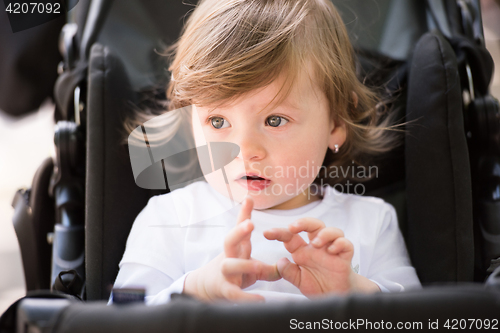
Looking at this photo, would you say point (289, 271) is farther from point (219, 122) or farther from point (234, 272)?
point (219, 122)

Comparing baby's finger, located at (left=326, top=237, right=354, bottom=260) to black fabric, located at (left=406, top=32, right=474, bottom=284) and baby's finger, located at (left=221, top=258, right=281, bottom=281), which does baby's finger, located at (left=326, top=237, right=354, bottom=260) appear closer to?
baby's finger, located at (left=221, top=258, right=281, bottom=281)

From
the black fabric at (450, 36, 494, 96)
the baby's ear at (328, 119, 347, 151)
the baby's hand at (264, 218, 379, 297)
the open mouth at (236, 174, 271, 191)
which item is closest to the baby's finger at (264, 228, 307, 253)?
the baby's hand at (264, 218, 379, 297)

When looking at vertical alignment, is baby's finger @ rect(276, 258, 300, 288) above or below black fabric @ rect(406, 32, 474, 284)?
below

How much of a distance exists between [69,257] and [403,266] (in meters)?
0.58

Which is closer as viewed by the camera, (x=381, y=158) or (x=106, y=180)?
(x=106, y=180)

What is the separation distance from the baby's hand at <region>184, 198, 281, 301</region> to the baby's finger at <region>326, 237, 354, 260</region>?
89mm

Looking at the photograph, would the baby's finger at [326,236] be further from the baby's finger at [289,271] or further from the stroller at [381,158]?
the stroller at [381,158]

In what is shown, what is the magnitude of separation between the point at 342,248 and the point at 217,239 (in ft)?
0.77

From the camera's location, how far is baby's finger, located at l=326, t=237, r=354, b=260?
0.61 meters

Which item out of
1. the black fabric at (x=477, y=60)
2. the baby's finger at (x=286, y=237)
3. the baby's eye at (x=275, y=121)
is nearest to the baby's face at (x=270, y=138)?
the baby's eye at (x=275, y=121)

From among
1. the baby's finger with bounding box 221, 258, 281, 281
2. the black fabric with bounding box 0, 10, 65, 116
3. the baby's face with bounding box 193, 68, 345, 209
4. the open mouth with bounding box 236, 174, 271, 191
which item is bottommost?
the baby's finger with bounding box 221, 258, 281, 281

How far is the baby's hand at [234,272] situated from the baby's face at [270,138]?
0.13 meters

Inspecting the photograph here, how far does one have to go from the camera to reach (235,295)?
0.56 m

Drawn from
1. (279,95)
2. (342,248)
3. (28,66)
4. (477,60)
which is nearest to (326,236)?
(342,248)
